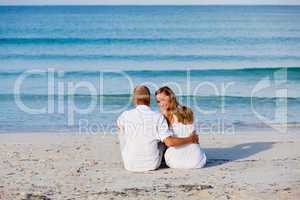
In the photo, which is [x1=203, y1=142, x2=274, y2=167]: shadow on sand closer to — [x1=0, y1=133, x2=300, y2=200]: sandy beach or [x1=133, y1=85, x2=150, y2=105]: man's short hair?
[x1=0, y1=133, x2=300, y2=200]: sandy beach

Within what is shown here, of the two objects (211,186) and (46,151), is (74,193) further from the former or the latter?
(46,151)

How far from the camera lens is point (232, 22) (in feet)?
133

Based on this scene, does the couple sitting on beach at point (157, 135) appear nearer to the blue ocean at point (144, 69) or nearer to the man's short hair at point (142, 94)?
the man's short hair at point (142, 94)

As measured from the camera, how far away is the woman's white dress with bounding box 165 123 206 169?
777cm

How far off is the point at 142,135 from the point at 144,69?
1496cm

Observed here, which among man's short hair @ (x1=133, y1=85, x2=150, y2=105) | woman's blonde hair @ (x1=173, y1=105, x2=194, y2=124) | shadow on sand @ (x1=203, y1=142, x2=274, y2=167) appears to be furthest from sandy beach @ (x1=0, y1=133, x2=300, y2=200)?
man's short hair @ (x1=133, y1=85, x2=150, y2=105)

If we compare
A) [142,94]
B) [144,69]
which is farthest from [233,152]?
[144,69]

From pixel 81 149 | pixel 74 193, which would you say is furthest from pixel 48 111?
pixel 74 193

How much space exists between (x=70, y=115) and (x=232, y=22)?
93.0 ft

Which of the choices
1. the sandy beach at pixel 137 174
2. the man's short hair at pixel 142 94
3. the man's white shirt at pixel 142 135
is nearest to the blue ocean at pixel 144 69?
the sandy beach at pixel 137 174

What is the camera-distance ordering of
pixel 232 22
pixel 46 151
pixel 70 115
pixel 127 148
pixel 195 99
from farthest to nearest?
pixel 232 22, pixel 195 99, pixel 70 115, pixel 46 151, pixel 127 148

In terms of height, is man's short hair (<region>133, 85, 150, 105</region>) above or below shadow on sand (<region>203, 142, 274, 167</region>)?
above

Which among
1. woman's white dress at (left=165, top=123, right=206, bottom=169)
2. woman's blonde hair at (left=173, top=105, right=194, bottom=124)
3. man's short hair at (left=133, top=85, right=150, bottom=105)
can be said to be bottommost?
woman's white dress at (left=165, top=123, right=206, bottom=169)

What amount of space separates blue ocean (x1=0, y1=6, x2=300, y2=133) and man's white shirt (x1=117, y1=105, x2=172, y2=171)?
3993 millimetres
